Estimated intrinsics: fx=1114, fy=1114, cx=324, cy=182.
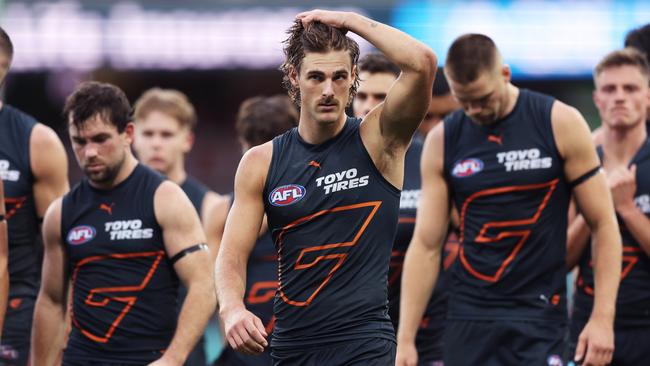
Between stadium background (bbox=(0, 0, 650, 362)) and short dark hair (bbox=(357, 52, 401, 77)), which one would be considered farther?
stadium background (bbox=(0, 0, 650, 362))

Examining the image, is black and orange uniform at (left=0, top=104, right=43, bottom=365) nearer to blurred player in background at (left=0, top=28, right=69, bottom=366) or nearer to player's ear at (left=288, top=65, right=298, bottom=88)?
blurred player in background at (left=0, top=28, right=69, bottom=366)

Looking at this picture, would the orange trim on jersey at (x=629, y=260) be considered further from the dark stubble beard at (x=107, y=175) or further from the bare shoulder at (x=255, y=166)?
the dark stubble beard at (x=107, y=175)

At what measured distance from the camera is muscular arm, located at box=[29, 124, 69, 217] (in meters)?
7.07

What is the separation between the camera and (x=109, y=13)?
18.6 m

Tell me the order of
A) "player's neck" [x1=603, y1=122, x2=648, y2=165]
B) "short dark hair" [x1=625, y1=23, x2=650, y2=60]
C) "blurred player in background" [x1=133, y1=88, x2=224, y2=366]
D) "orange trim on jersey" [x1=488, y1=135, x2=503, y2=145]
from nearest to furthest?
"orange trim on jersey" [x1=488, y1=135, x2=503, y2=145] < "player's neck" [x1=603, y1=122, x2=648, y2=165] < "short dark hair" [x1=625, y1=23, x2=650, y2=60] < "blurred player in background" [x1=133, y1=88, x2=224, y2=366]

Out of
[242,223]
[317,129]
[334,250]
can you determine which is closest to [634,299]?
[334,250]

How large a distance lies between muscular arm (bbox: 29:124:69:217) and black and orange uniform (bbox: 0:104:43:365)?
0.11ft

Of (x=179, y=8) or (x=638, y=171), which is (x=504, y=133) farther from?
(x=179, y=8)

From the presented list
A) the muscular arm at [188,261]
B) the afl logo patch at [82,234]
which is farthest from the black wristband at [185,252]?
the afl logo patch at [82,234]

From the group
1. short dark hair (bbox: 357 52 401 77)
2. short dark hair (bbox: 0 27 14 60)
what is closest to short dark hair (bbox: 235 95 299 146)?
short dark hair (bbox: 357 52 401 77)

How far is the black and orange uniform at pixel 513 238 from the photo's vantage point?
6.32m

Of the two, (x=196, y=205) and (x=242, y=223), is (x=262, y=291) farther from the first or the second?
(x=242, y=223)

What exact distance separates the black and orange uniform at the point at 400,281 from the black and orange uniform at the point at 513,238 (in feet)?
2.27

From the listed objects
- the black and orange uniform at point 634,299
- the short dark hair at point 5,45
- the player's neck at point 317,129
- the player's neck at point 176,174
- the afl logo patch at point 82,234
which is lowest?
the black and orange uniform at point 634,299
